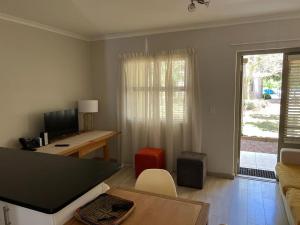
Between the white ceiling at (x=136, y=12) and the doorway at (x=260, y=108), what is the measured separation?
29.7 inches

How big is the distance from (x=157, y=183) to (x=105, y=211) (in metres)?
0.67

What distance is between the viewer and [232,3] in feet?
8.77

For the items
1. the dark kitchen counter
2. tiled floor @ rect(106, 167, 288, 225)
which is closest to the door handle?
the dark kitchen counter

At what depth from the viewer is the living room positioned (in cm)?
290

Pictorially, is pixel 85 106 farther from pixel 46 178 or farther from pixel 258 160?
pixel 258 160

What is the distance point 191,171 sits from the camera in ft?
11.0

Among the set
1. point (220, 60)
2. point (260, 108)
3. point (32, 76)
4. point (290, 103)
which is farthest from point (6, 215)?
point (260, 108)

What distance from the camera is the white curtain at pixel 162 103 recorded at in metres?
3.75

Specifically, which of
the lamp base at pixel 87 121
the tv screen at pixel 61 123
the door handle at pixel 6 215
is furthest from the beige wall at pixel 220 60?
the door handle at pixel 6 215

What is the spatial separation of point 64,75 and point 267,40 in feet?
10.8

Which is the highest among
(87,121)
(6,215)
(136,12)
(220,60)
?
(136,12)

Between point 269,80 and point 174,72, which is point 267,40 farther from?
point 174,72

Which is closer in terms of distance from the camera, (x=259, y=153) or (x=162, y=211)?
(x=162, y=211)

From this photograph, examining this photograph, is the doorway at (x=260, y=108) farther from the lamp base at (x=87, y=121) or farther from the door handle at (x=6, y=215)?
the door handle at (x=6, y=215)
